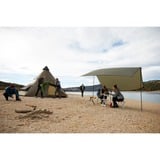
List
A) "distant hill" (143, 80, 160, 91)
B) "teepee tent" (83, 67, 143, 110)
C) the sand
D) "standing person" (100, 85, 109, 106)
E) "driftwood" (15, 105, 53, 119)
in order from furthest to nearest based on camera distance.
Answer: "standing person" (100, 85, 109, 106), "teepee tent" (83, 67, 143, 110), "distant hill" (143, 80, 160, 91), "driftwood" (15, 105, 53, 119), the sand

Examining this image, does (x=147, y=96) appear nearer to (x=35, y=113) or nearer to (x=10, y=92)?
(x=35, y=113)

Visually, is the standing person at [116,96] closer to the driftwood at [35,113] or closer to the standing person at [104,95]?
the standing person at [104,95]

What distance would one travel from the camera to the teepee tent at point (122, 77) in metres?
5.59

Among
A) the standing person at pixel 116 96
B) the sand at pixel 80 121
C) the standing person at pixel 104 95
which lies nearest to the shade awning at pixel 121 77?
the standing person at pixel 104 95

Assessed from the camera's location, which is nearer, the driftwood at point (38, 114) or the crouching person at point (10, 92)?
the driftwood at point (38, 114)

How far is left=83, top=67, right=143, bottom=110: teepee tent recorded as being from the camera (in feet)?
18.4

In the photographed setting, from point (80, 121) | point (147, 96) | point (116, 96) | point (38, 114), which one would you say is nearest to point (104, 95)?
point (116, 96)

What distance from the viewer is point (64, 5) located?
462 cm

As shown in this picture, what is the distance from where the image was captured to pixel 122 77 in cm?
658

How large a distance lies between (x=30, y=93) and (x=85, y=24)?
343 cm

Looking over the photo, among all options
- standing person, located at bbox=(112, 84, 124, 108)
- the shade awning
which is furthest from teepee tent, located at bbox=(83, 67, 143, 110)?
standing person, located at bbox=(112, 84, 124, 108)

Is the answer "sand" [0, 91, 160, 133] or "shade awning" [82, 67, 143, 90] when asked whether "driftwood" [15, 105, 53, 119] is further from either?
"shade awning" [82, 67, 143, 90]

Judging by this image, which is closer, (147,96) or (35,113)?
(35,113)
